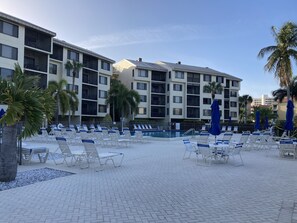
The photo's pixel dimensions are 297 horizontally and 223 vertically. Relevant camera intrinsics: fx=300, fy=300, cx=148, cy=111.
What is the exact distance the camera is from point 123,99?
47.6 m

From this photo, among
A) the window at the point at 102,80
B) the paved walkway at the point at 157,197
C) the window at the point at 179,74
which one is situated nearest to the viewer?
the paved walkway at the point at 157,197

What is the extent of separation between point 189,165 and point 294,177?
12.2 feet

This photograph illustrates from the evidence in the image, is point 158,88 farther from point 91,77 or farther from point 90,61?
point 90,61

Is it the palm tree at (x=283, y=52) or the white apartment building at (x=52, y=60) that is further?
the white apartment building at (x=52, y=60)

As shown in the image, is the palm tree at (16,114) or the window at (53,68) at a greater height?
the window at (53,68)

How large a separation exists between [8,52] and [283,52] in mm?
29906

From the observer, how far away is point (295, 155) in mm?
14336

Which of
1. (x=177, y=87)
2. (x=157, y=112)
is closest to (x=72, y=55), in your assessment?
(x=157, y=112)

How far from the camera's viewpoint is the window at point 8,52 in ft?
113

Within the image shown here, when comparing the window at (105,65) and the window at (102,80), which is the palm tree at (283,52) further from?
the window at (102,80)

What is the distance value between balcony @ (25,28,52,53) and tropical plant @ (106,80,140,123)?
12.4m

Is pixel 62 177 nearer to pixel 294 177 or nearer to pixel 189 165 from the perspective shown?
pixel 189 165

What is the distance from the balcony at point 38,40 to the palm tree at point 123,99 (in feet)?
40.8

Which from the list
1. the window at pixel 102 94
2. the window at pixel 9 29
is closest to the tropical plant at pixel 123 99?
the window at pixel 102 94
